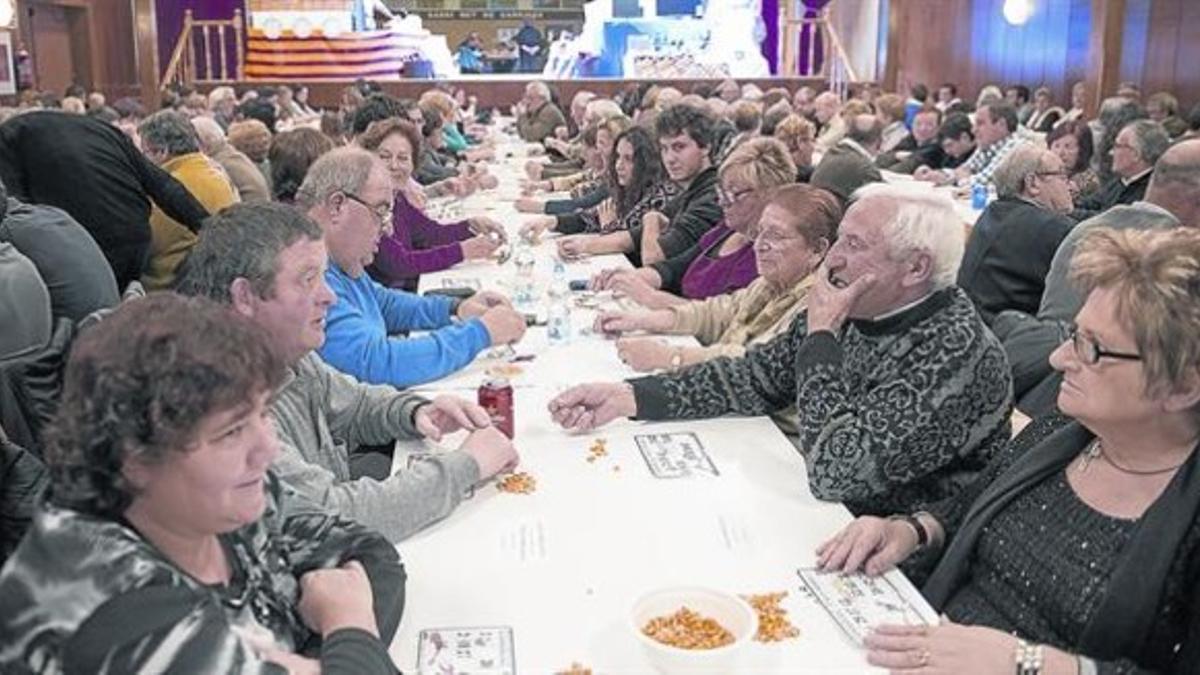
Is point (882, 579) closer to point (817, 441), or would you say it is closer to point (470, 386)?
point (817, 441)

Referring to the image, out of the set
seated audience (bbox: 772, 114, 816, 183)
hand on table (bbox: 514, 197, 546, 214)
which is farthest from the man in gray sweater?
seated audience (bbox: 772, 114, 816, 183)

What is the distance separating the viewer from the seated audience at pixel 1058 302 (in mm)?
2883

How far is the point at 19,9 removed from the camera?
1215 centimetres

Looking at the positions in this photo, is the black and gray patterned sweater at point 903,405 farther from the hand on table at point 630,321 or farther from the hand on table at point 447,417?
the hand on table at point 630,321

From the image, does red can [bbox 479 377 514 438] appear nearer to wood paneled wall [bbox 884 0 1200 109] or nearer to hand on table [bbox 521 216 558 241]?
hand on table [bbox 521 216 558 241]

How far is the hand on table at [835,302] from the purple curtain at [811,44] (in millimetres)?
14009

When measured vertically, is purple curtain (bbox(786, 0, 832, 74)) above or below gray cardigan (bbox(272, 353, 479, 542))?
above

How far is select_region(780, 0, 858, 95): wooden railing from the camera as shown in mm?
14672

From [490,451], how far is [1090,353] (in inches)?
39.9

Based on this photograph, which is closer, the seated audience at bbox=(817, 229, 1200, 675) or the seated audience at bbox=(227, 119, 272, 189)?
the seated audience at bbox=(817, 229, 1200, 675)

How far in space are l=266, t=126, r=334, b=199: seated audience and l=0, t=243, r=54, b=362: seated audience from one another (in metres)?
2.13

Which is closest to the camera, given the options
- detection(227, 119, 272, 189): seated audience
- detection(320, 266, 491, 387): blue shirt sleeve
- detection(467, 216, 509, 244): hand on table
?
detection(320, 266, 491, 387): blue shirt sleeve

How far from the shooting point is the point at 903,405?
6.51 feet

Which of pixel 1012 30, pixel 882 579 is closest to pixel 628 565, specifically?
pixel 882 579
